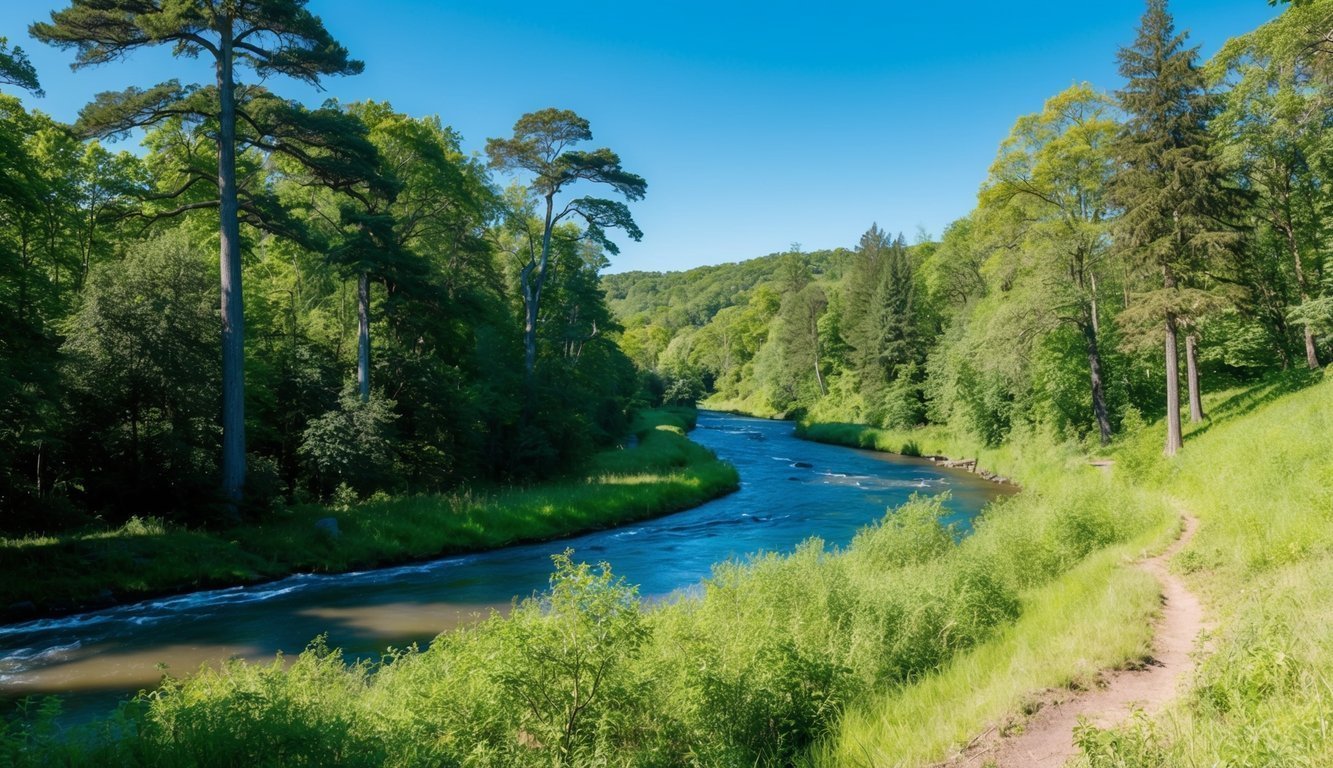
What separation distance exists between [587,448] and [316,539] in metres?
13.5

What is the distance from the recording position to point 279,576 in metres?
16.3

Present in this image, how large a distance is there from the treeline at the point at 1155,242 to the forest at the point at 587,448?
19 cm

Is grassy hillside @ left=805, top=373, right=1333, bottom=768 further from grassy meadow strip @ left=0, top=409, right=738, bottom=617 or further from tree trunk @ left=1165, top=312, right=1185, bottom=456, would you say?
grassy meadow strip @ left=0, top=409, right=738, bottom=617

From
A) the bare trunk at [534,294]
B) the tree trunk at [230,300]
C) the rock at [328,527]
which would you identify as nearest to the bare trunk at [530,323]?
the bare trunk at [534,294]

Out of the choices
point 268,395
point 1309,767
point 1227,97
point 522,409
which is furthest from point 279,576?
point 1227,97

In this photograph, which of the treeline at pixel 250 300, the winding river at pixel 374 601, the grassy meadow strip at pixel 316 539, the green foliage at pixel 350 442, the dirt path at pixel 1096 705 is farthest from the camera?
the green foliage at pixel 350 442

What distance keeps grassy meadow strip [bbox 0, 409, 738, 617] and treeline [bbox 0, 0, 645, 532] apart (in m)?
1.05

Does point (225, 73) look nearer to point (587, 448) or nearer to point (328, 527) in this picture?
point (328, 527)

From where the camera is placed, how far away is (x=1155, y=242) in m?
21.5

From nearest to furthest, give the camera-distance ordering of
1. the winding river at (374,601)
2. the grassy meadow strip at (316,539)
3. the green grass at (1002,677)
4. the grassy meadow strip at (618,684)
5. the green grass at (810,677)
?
the green grass at (810,677), the grassy meadow strip at (618,684), the green grass at (1002,677), the winding river at (374,601), the grassy meadow strip at (316,539)

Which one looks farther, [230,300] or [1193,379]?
[1193,379]

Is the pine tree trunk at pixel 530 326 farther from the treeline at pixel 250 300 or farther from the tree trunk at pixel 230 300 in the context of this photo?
the tree trunk at pixel 230 300

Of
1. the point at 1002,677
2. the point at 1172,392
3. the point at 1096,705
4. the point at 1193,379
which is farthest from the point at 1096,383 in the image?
the point at 1096,705

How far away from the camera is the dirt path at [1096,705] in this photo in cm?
541
